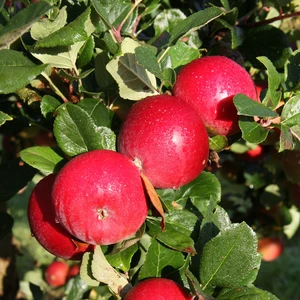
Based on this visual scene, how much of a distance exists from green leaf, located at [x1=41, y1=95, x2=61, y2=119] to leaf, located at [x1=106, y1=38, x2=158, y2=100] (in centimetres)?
11

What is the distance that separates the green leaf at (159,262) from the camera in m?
0.78

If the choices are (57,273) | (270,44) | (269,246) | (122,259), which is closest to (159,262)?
(122,259)

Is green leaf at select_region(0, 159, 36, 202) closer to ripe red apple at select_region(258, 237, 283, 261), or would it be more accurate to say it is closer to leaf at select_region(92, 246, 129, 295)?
leaf at select_region(92, 246, 129, 295)

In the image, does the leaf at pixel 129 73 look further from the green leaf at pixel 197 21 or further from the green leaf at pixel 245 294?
the green leaf at pixel 245 294

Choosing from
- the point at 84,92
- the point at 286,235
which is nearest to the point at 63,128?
the point at 84,92

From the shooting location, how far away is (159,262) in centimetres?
79

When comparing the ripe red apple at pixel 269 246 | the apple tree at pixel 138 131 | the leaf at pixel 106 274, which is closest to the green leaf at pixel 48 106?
the apple tree at pixel 138 131

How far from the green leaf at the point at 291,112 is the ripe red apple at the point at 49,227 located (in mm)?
341

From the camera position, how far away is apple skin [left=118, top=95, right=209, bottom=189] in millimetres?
698

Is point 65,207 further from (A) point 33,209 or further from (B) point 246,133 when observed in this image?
(B) point 246,133

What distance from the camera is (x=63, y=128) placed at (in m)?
0.78

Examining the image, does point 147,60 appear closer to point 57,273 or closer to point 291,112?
point 291,112

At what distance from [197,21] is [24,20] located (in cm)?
29

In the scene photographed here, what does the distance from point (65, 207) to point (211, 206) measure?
0.73 feet
